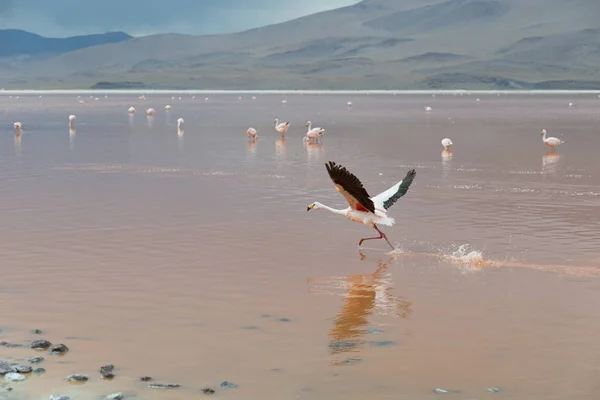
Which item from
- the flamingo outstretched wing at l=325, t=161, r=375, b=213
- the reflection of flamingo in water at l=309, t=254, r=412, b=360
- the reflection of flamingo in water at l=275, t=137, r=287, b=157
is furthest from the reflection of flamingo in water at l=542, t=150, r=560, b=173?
the reflection of flamingo in water at l=309, t=254, r=412, b=360

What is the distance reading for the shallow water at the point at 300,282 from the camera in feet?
27.8

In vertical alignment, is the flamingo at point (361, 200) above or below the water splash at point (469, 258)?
above

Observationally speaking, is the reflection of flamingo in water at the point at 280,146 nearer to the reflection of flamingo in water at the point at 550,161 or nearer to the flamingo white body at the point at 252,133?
the flamingo white body at the point at 252,133

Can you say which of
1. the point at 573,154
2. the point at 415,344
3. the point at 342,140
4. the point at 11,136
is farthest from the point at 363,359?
the point at 11,136

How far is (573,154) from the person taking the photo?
28.5 m

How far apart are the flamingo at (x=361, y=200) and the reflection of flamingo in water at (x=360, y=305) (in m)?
0.87

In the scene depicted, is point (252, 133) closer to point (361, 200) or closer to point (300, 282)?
point (361, 200)

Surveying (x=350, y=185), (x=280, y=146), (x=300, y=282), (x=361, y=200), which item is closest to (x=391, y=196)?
(x=361, y=200)

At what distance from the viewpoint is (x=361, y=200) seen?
13203 mm

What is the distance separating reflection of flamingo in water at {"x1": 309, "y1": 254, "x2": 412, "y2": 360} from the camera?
955 cm

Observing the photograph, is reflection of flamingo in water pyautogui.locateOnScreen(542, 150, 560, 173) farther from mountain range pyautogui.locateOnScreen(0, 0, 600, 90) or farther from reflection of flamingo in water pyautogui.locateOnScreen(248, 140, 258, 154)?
mountain range pyautogui.locateOnScreen(0, 0, 600, 90)

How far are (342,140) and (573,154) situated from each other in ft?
27.8

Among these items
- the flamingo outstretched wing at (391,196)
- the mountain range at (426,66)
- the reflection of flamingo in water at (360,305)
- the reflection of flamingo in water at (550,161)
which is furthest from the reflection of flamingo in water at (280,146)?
the mountain range at (426,66)

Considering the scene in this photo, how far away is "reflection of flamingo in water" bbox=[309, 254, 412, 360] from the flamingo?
0.87 meters
